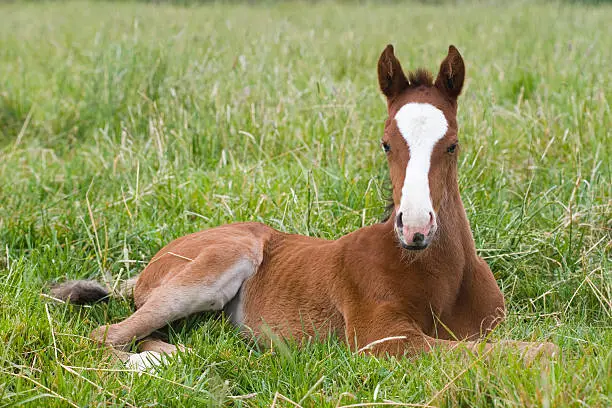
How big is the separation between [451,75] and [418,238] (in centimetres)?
93

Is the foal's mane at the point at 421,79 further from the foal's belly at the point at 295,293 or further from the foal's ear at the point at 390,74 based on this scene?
the foal's belly at the point at 295,293

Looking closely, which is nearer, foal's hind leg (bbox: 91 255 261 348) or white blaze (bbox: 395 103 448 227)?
white blaze (bbox: 395 103 448 227)

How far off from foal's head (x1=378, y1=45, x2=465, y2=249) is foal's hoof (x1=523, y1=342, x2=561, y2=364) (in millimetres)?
562

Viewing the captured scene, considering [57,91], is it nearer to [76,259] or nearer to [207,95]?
[207,95]

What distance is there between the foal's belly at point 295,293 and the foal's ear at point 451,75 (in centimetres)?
97

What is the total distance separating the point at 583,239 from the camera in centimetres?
461

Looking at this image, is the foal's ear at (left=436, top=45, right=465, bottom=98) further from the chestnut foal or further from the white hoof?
the white hoof

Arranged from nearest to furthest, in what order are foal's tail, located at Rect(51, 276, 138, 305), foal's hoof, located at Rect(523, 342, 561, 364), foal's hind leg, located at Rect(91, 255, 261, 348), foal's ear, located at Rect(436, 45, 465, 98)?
foal's hoof, located at Rect(523, 342, 561, 364)
foal's ear, located at Rect(436, 45, 465, 98)
foal's hind leg, located at Rect(91, 255, 261, 348)
foal's tail, located at Rect(51, 276, 138, 305)

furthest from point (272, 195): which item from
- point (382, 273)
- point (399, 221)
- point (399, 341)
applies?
point (399, 221)

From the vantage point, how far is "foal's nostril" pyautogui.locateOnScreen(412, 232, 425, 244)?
3113mm

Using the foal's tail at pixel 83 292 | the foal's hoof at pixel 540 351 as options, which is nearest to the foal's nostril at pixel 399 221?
the foal's hoof at pixel 540 351

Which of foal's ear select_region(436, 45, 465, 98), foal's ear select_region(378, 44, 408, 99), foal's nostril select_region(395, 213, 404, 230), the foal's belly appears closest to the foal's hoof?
foal's nostril select_region(395, 213, 404, 230)

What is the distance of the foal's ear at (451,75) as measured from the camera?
3.65 metres

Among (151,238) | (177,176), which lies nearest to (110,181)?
(177,176)
